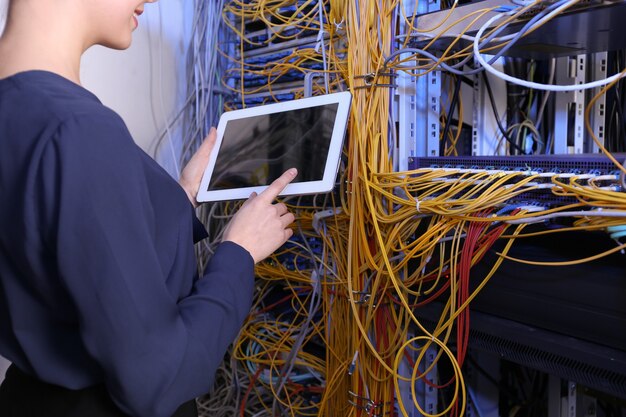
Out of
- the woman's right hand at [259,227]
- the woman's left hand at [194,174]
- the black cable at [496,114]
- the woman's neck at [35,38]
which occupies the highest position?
the woman's neck at [35,38]

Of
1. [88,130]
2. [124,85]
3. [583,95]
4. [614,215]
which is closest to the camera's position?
[88,130]

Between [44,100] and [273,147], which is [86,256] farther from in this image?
[273,147]

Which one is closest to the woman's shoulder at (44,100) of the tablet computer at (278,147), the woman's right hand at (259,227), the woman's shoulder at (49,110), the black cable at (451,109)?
the woman's shoulder at (49,110)

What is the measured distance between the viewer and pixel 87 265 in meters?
0.53

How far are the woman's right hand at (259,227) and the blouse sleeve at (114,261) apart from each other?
0.64ft

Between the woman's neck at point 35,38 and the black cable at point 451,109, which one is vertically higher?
the woman's neck at point 35,38

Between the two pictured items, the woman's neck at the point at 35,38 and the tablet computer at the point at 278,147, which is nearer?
the woman's neck at the point at 35,38

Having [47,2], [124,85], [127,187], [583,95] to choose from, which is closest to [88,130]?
[127,187]

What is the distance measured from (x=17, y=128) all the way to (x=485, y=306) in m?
0.81

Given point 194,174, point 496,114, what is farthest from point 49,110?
point 496,114

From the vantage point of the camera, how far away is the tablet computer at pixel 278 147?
93cm

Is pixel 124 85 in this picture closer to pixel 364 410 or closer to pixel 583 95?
pixel 364 410

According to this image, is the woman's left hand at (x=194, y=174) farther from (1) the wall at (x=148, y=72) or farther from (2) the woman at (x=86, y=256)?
(1) the wall at (x=148, y=72)

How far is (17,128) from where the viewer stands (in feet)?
1.87
